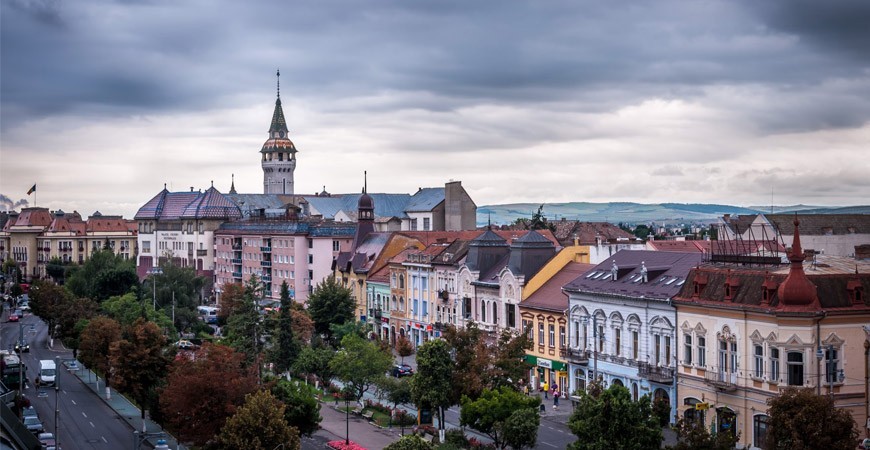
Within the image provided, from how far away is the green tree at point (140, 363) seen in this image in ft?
269

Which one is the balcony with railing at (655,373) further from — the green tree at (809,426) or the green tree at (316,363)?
the green tree at (316,363)

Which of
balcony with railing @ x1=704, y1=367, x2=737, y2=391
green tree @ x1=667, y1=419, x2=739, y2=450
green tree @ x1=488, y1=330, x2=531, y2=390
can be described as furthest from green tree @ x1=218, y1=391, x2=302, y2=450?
balcony with railing @ x1=704, y1=367, x2=737, y2=391

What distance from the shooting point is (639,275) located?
258ft

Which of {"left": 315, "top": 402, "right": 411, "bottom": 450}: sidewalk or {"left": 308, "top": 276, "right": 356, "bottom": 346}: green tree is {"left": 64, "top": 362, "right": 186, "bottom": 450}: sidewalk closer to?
{"left": 315, "top": 402, "right": 411, "bottom": 450}: sidewalk

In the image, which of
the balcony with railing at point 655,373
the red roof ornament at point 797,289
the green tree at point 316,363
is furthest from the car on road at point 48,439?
the red roof ornament at point 797,289

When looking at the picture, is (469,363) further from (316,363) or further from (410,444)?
(316,363)

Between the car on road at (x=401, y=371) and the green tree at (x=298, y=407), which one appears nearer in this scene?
the green tree at (x=298, y=407)

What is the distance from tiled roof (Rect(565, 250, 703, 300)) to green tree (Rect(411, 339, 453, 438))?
14024mm

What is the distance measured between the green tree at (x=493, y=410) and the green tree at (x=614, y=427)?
1025cm

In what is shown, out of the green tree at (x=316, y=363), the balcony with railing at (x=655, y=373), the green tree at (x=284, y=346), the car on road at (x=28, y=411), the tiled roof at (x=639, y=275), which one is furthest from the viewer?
the green tree at (x=284, y=346)

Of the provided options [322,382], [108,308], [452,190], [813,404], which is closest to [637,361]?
[813,404]

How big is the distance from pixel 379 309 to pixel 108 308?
1216 inches

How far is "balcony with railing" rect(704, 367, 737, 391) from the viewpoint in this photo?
66344 mm

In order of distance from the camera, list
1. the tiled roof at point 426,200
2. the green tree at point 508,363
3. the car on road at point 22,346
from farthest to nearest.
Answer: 1. the tiled roof at point 426,200
2. the car on road at point 22,346
3. the green tree at point 508,363
